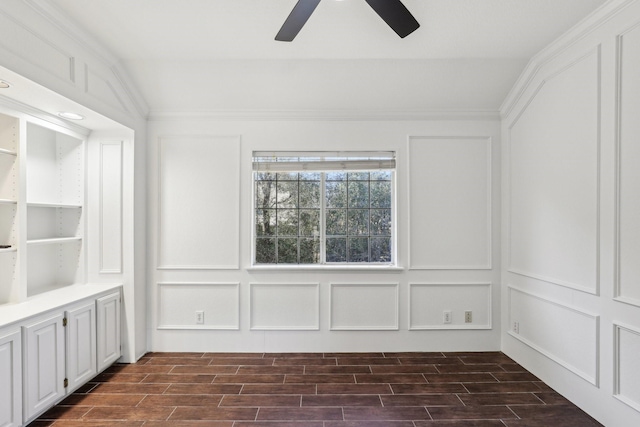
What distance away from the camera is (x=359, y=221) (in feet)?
12.3

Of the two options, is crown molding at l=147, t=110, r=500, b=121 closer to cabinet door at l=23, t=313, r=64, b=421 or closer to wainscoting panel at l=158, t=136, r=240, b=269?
wainscoting panel at l=158, t=136, r=240, b=269

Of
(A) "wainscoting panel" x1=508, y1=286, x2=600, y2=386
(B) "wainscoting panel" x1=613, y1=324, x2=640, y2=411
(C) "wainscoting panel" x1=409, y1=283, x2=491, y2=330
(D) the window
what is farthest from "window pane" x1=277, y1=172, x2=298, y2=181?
(B) "wainscoting panel" x1=613, y1=324, x2=640, y2=411

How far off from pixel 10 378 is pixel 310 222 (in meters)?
2.56

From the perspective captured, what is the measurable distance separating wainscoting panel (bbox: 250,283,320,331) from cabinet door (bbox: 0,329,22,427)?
182 cm

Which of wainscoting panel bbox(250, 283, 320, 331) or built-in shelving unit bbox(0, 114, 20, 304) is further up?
built-in shelving unit bbox(0, 114, 20, 304)

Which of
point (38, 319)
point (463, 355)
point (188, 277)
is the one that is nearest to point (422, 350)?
point (463, 355)

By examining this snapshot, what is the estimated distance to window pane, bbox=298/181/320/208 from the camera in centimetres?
377

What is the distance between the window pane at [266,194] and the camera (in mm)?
3760

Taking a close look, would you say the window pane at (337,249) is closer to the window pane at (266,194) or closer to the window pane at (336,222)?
the window pane at (336,222)

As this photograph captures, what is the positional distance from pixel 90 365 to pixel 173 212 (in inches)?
58.0

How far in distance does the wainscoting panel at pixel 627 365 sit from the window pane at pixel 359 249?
2.06 m

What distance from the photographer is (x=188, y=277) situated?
11.7 ft

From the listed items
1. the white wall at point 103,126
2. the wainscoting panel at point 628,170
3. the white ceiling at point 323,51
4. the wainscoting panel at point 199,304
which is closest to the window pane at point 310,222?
the wainscoting panel at point 199,304

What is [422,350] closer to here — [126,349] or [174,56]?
[126,349]
